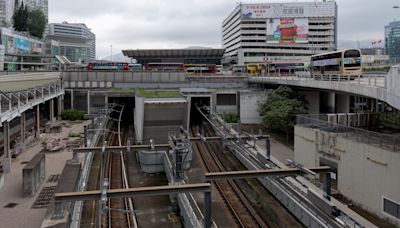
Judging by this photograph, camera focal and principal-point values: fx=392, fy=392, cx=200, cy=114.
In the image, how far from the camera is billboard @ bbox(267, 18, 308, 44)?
397 ft

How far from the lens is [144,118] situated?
25.7 m

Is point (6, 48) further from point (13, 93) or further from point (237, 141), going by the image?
point (237, 141)

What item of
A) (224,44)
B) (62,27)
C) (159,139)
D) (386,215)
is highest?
(62,27)

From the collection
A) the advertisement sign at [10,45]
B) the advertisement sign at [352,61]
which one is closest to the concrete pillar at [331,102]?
the advertisement sign at [352,61]

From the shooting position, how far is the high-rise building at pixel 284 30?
120875 millimetres

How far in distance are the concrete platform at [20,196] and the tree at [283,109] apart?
17.8 metres

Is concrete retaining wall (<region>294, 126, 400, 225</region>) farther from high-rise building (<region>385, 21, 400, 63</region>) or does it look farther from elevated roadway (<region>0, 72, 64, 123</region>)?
high-rise building (<region>385, 21, 400, 63</region>)

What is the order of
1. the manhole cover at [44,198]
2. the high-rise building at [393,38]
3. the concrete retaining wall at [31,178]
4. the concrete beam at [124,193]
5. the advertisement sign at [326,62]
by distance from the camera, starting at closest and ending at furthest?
1. the concrete beam at [124,193]
2. the manhole cover at [44,198]
3. the concrete retaining wall at [31,178]
4. the advertisement sign at [326,62]
5. the high-rise building at [393,38]

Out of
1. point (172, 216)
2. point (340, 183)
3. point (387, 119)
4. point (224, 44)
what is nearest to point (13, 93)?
point (172, 216)

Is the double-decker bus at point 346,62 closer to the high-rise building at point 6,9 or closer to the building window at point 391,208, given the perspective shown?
the building window at point 391,208

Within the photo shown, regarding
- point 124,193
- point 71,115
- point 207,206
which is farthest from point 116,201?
point 71,115

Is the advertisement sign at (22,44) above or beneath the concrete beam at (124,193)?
above

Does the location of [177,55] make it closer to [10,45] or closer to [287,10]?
[10,45]

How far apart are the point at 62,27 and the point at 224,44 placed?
8034cm
